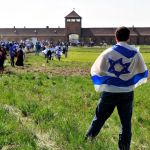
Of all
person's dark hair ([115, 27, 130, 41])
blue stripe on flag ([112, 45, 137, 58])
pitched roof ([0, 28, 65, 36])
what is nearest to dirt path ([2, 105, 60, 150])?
blue stripe on flag ([112, 45, 137, 58])

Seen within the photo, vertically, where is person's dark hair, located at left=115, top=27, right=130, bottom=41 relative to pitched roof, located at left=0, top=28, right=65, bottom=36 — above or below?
above

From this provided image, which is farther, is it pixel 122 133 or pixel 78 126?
pixel 78 126

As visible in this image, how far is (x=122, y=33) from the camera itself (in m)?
8.12

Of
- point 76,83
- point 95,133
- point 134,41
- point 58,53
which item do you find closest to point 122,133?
point 95,133

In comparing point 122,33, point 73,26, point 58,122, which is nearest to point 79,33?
point 73,26

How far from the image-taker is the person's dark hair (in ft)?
26.6

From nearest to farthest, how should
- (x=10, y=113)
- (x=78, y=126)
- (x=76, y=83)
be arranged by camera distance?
(x=78, y=126) < (x=10, y=113) < (x=76, y=83)

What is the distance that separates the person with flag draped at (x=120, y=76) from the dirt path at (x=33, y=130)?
105 cm

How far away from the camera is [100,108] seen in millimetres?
8336

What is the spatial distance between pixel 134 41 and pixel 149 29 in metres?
6.90

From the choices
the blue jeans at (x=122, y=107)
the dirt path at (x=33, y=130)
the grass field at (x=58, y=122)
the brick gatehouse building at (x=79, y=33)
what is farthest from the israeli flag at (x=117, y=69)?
the brick gatehouse building at (x=79, y=33)

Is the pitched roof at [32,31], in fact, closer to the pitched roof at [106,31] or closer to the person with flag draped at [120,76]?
the pitched roof at [106,31]

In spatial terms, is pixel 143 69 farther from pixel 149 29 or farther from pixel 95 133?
pixel 149 29
